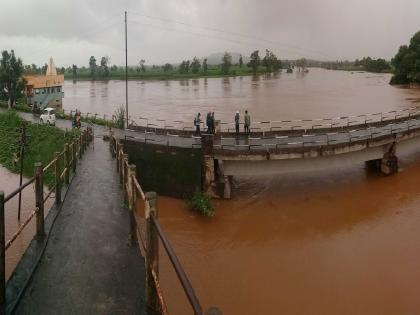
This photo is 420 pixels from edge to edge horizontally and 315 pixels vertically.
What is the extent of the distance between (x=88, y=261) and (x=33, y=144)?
23090 millimetres

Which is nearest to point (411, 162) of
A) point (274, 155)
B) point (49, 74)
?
point (274, 155)

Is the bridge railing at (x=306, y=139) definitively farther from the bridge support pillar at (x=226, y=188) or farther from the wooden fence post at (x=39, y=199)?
the wooden fence post at (x=39, y=199)

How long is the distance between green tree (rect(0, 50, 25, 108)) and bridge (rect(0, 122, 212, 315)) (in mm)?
35140

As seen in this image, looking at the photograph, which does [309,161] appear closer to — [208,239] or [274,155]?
[274,155]

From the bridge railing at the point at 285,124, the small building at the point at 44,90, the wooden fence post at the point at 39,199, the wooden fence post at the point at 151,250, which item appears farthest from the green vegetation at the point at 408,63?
the wooden fence post at the point at 151,250

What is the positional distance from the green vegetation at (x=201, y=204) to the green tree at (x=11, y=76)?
1163 inches

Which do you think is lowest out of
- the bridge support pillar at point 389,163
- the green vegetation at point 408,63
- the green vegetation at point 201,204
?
the green vegetation at point 201,204

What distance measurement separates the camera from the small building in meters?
43.1

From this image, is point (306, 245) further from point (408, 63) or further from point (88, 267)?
Answer: point (408, 63)

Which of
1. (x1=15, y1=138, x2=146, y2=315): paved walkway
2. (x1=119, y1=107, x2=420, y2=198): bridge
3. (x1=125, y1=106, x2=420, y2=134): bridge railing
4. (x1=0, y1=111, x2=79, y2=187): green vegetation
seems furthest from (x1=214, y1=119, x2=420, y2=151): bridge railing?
(x1=0, y1=111, x2=79, y2=187): green vegetation

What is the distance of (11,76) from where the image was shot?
132 feet

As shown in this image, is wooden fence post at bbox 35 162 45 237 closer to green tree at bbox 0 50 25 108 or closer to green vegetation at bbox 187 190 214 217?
green vegetation at bbox 187 190 214 217

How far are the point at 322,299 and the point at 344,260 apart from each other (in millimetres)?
2782

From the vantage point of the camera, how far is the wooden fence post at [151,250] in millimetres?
4926
